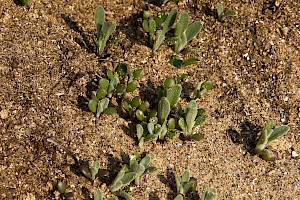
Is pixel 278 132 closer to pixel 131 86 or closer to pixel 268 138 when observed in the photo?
pixel 268 138

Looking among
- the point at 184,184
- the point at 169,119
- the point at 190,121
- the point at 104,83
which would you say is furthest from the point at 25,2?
the point at 184,184

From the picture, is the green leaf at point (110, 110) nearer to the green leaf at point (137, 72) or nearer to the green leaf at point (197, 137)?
the green leaf at point (137, 72)

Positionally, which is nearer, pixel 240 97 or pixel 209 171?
pixel 209 171

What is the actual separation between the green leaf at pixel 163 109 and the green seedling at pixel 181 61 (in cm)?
38

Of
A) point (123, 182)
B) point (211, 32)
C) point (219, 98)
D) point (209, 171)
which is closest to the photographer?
point (123, 182)

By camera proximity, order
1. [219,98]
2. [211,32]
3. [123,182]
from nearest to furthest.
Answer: [123,182] → [219,98] → [211,32]

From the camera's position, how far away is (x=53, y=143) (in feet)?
9.09

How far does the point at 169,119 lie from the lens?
294 cm

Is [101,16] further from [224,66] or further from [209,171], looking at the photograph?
[209,171]

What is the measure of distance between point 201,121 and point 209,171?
0.85 feet

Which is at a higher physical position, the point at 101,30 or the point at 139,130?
the point at 101,30

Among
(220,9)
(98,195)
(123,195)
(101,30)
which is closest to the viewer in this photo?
(98,195)

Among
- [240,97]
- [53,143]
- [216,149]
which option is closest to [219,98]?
[240,97]

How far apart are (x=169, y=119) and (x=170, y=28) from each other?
0.57 meters
